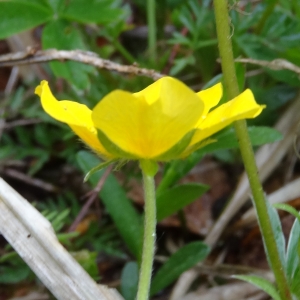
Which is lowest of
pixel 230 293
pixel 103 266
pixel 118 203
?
pixel 230 293

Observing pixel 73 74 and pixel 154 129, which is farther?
pixel 73 74

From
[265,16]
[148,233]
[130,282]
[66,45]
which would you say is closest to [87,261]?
[130,282]

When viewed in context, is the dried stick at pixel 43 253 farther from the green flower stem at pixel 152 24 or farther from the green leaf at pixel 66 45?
the green flower stem at pixel 152 24

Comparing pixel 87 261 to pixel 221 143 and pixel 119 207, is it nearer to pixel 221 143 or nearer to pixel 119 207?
pixel 119 207

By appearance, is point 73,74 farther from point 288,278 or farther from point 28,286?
point 288,278

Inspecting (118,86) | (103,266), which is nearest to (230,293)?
(103,266)

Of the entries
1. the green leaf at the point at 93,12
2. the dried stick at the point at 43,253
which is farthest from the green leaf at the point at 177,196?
the green leaf at the point at 93,12

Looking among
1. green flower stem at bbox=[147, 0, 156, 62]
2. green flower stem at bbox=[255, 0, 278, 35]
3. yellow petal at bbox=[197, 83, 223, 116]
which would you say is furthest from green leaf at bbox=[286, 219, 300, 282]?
green flower stem at bbox=[147, 0, 156, 62]

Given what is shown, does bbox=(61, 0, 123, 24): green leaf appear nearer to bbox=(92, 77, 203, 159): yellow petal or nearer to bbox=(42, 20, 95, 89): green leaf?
bbox=(42, 20, 95, 89): green leaf
